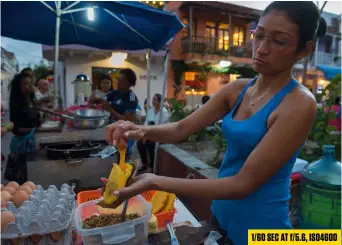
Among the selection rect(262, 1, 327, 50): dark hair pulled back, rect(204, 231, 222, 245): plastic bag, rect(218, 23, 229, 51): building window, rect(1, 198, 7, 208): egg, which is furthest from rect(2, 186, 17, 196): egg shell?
rect(218, 23, 229, 51): building window

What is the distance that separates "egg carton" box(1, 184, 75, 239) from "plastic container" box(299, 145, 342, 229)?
7.39 feet

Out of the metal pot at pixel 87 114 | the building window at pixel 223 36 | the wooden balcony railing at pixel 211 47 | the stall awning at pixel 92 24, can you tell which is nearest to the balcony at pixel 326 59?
the wooden balcony railing at pixel 211 47

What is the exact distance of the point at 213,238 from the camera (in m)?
1.15

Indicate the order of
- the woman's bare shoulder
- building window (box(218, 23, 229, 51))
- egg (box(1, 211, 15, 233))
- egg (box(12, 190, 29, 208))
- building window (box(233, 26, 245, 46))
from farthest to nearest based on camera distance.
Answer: building window (box(233, 26, 245, 46))
building window (box(218, 23, 229, 51))
egg (box(12, 190, 29, 208))
the woman's bare shoulder
egg (box(1, 211, 15, 233))

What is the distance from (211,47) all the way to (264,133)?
51.6 ft

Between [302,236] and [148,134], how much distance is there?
810 mm

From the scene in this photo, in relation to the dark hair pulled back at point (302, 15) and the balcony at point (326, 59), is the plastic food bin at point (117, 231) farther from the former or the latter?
the balcony at point (326, 59)

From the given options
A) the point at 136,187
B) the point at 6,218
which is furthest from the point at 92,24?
the point at 136,187

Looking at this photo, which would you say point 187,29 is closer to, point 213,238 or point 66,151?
point 66,151

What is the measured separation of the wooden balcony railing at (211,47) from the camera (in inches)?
611

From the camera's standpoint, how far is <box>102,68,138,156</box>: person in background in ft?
12.5

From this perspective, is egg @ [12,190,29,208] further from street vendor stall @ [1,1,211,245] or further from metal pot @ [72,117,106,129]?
metal pot @ [72,117,106,129]

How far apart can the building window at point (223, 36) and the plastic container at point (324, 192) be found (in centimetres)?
1478

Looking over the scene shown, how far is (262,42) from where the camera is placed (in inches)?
41.3
